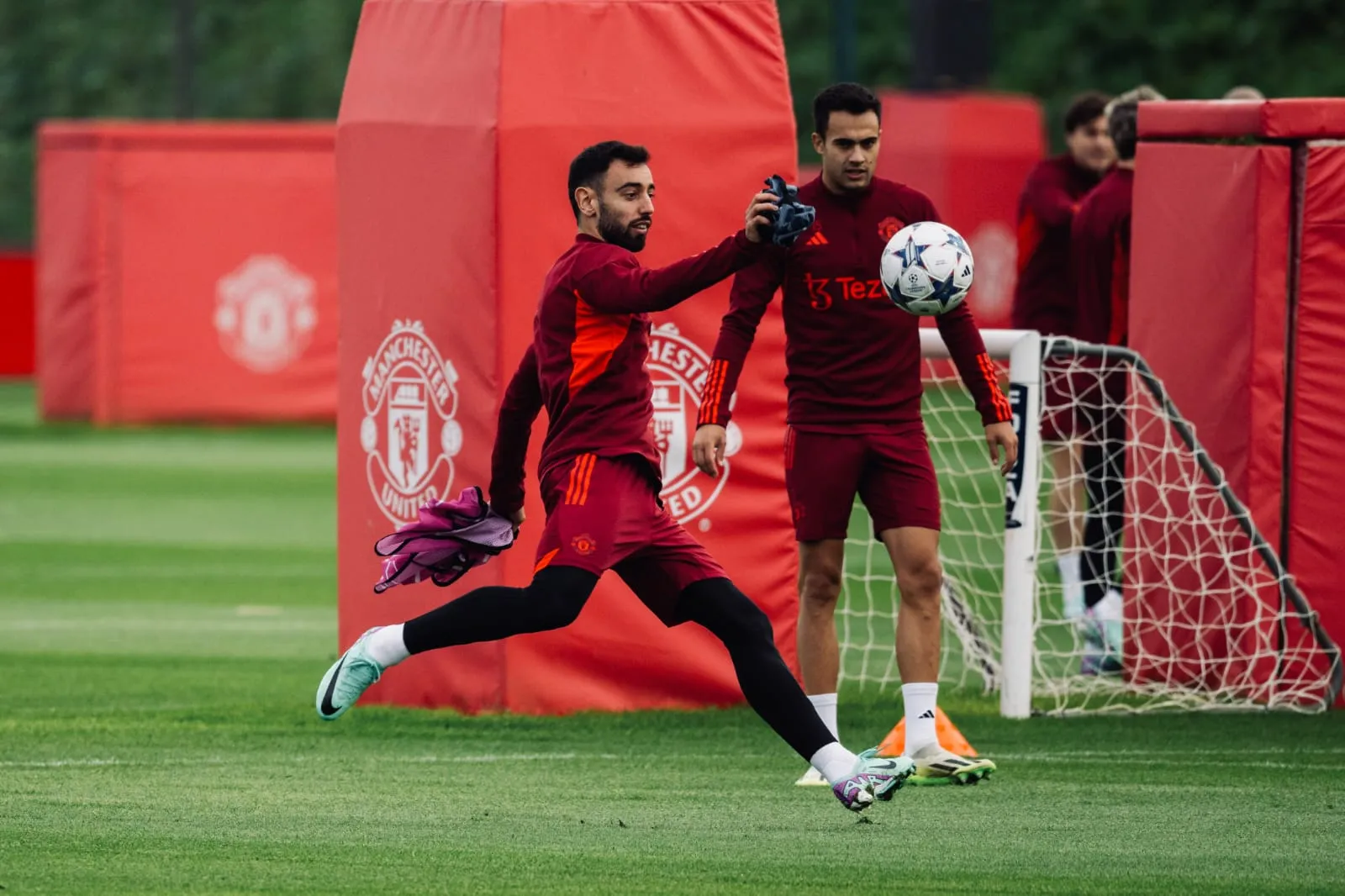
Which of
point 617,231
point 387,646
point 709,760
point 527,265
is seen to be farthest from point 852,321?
point 387,646

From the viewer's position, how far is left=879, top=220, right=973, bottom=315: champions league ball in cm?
724

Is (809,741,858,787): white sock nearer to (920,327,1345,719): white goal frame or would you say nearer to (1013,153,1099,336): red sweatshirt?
(920,327,1345,719): white goal frame

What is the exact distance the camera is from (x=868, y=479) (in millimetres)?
7691

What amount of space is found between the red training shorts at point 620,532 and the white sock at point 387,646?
1.53 feet


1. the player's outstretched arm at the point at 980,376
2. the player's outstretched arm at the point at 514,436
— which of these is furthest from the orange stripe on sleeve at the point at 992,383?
the player's outstretched arm at the point at 514,436

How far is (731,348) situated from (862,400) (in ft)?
1.53

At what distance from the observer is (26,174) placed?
43500 millimetres

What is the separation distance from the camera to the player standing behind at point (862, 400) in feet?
24.9

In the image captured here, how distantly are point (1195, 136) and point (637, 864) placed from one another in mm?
4779

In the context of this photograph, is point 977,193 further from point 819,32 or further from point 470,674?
point 470,674

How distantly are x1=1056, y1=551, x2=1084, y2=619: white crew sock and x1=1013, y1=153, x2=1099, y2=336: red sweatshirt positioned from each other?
115 cm

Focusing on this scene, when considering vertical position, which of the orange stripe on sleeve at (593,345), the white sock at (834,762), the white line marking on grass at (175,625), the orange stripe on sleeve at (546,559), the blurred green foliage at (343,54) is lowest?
the white line marking on grass at (175,625)

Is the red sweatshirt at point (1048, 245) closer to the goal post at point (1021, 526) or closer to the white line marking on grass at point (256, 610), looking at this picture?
the goal post at point (1021, 526)

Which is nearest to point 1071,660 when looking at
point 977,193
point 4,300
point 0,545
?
point 0,545
